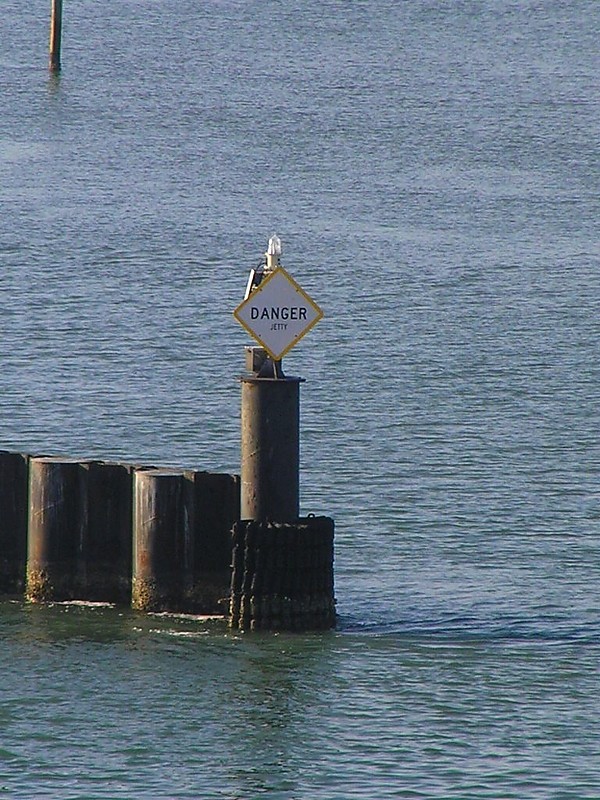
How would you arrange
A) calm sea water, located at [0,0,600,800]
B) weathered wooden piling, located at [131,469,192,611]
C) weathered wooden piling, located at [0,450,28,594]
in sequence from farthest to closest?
weathered wooden piling, located at [0,450,28,594], weathered wooden piling, located at [131,469,192,611], calm sea water, located at [0,0,600,800]

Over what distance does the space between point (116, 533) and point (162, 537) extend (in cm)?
57

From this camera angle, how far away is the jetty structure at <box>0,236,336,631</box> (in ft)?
48.8

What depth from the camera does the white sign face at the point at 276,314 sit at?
15.0 meters

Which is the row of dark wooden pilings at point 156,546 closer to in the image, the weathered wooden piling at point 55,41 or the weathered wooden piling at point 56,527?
the weathered wooden piling at point 56,527

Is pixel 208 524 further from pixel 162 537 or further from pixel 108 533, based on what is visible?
pixel 108 533

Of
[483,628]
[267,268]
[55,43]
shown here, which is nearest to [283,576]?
[483,628]

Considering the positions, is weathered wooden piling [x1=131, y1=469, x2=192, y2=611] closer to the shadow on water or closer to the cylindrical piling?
the cylindrical piling

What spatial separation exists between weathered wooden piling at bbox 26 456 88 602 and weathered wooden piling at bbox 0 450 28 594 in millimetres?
193

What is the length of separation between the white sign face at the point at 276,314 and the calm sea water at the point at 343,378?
2.24 meters

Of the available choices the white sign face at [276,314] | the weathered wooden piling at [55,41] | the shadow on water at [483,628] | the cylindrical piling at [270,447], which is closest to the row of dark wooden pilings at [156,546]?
the cylindrical piling at [270,447]

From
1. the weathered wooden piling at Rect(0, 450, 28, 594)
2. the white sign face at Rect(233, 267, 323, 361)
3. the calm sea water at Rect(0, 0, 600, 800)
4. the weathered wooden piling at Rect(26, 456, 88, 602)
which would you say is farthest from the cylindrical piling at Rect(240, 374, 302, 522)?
the weathered wooden piling at Rect(0, 450, 28, 594)

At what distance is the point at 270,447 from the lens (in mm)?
14852

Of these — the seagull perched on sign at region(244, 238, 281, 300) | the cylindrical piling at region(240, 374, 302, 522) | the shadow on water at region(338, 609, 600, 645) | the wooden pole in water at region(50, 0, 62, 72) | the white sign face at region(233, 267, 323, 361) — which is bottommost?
the shadow on water at region(338, 609, 600, 645)

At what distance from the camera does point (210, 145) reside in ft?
166
